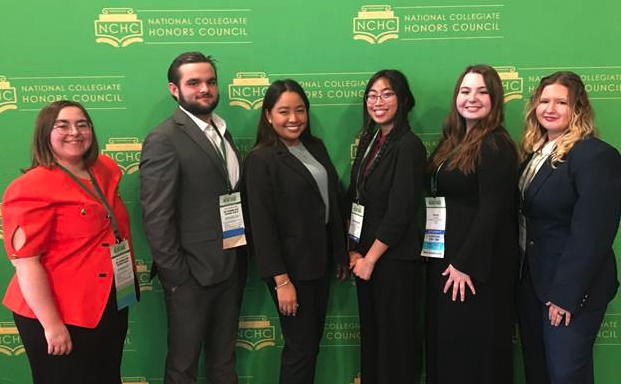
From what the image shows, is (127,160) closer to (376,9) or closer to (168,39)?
(168,39)

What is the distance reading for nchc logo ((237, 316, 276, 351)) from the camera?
8.62 ft

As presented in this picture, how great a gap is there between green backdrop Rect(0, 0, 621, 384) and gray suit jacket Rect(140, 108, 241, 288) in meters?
0.48

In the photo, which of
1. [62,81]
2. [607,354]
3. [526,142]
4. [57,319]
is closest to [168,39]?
[62,81]

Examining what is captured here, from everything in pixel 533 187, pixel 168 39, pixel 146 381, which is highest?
pixel 168 39

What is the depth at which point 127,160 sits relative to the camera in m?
2.52

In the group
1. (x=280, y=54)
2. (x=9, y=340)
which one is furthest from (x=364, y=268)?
(x=9, y=340)

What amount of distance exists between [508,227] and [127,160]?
1956 millimetres

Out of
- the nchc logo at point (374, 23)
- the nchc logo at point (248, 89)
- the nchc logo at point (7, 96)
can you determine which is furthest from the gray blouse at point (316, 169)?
the nchc logo at point (7, 96)

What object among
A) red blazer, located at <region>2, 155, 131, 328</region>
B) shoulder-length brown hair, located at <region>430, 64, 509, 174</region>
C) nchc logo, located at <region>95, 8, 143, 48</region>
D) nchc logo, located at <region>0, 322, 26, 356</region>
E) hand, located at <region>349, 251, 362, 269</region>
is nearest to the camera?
red blazer, located at <region>2, 155, 131, 328</region>

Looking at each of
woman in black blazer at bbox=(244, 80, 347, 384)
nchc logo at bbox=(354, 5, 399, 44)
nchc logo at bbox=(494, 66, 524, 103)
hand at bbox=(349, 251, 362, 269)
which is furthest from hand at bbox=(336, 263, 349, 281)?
nchc logo at bbox=(494, 66, 524, 103)

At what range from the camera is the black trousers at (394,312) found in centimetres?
210

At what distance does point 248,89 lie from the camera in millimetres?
2471

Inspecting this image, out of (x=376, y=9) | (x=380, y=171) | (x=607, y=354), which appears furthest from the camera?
(x=607, y=354)

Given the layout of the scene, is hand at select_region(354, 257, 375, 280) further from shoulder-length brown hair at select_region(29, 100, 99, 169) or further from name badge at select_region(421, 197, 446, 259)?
shoulder-length brown hair at select_region(29, 100, 99, 169)
